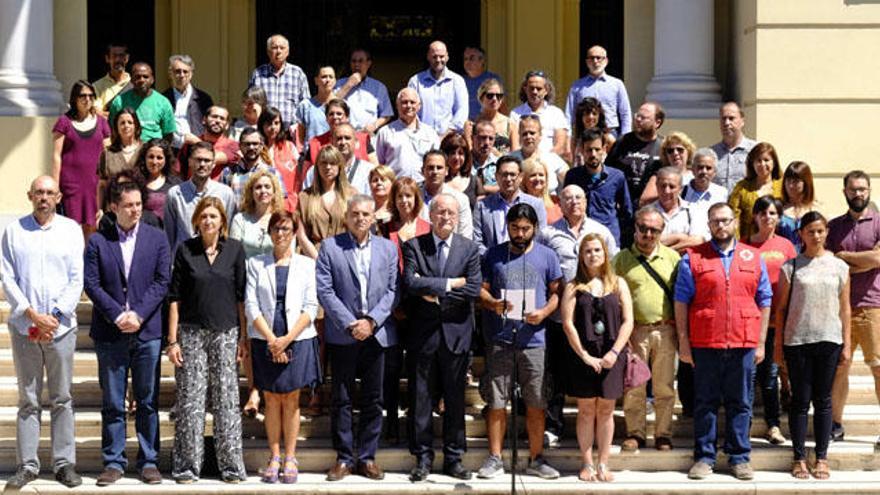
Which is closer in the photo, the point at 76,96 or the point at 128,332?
the point at 128,332

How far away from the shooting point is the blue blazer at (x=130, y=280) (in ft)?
38.8

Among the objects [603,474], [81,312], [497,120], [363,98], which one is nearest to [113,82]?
[363,98]

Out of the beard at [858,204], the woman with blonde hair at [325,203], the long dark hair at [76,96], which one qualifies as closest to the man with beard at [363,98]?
the long dark hair at [76,96]

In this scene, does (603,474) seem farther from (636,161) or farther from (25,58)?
(25,58)

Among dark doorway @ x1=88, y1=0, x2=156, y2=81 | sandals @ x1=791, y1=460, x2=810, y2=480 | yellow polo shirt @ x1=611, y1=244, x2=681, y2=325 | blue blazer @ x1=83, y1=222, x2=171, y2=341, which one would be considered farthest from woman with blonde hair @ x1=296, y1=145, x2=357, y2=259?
dark doorway @ x1=88, y1=0, x2=156, y2=81

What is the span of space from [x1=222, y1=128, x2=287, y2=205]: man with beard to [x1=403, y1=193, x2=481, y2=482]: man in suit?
1364mm

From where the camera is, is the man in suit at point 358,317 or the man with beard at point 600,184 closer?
the man in suit at point 358,317

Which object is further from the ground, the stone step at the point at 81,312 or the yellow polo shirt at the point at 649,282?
the yellow polo shirt at the point at 649,282

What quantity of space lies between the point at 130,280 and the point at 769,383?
4.61 meters

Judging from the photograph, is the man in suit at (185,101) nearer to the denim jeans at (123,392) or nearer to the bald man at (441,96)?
the bald man at (441,96)

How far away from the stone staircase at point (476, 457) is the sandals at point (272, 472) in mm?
107

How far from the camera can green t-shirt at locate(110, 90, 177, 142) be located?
1430 centimetres

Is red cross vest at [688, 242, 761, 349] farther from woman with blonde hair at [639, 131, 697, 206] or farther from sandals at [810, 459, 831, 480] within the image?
woman with blonde hair at [639, 131, 697, 206]

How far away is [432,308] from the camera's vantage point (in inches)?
475
